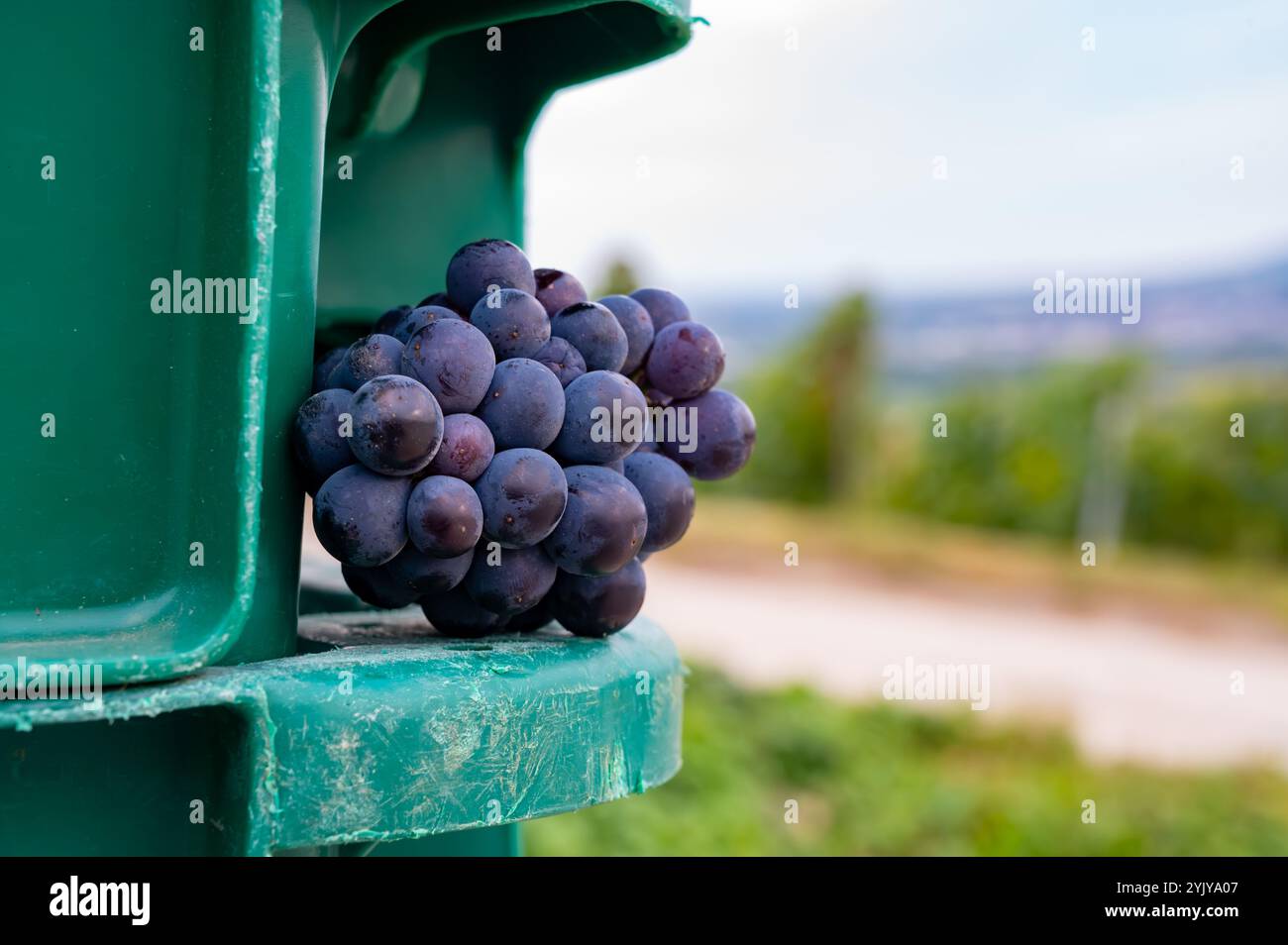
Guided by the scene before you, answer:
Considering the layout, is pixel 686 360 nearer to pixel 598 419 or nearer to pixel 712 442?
pixel 712 442

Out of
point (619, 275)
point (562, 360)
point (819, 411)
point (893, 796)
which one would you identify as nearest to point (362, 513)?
point (562, 360)

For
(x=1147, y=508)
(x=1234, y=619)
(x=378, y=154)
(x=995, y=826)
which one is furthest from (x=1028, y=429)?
(x=378, y=154)

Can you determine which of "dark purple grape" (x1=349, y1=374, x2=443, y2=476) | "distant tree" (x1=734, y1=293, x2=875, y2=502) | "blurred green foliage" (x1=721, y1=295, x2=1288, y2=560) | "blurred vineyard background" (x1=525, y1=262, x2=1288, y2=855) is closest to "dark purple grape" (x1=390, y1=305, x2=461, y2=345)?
"dark purple grape" (x1=349, y1=374, x2=443, y2=476)

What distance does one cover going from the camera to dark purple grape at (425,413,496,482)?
4.33ft

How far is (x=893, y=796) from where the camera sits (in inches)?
262

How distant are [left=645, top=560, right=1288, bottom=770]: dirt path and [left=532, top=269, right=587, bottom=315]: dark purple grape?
5.71 metres

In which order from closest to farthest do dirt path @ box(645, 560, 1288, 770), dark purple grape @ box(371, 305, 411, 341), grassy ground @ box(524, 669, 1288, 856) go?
1. dark purple grape @ box(371, 305, 411, 341)
2. grassy ground @ box(524, 669, 1288, 856)
3. dirt path @ box(645, 560, 1288, 770)

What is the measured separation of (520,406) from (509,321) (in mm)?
107

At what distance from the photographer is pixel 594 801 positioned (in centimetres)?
136

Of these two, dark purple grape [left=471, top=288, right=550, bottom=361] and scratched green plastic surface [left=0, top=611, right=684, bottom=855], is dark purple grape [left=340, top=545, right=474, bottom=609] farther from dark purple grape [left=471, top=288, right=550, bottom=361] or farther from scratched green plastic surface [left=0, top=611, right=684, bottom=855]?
dark purple grape [left=471, top=288, right=550, bottom=361]

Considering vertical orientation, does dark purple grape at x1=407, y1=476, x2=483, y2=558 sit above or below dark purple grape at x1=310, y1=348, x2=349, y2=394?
below

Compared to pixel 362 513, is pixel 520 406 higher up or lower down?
higher up

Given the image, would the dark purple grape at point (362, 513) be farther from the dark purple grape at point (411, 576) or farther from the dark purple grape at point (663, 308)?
the dark purple grape at point (663, 308)

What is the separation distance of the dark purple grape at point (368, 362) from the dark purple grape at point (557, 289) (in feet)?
0.79
